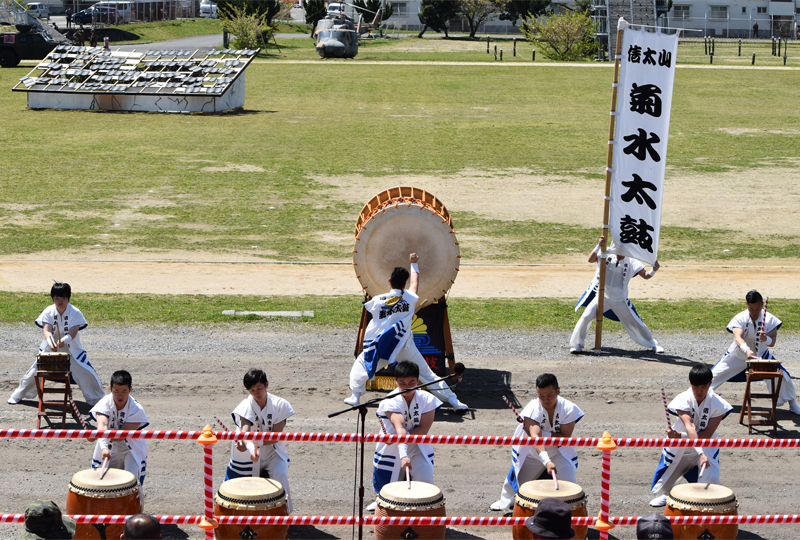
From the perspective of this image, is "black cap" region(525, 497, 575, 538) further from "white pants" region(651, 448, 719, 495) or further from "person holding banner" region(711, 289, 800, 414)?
"person holding banner" region(711, 289, 800, 414)

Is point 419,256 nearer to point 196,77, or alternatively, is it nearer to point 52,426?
point 52,426

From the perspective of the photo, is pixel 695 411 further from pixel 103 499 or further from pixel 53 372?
pixel 53 372

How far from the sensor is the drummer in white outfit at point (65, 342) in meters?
11.7

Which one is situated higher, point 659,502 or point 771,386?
point 771,386

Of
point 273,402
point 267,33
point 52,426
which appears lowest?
point 52,426

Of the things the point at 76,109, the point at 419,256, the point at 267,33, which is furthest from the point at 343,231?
the point at 267,33

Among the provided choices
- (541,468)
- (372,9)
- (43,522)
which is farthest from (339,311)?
(372,9)

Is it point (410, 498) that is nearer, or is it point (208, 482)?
point (208, 482)

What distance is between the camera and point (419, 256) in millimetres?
12844

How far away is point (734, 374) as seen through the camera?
12219mm

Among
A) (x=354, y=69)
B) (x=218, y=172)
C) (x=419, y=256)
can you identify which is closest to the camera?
(x=419, y=256)

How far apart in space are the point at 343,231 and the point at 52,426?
12.5 metres

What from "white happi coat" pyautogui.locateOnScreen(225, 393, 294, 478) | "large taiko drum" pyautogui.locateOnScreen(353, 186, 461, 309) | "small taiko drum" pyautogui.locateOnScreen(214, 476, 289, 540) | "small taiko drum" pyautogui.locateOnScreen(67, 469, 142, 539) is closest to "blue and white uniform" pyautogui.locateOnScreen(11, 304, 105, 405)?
"large taiko drum" pyautogui.locateOnScreen(353, 186, 461, 309)

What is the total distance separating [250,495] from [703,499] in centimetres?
385
